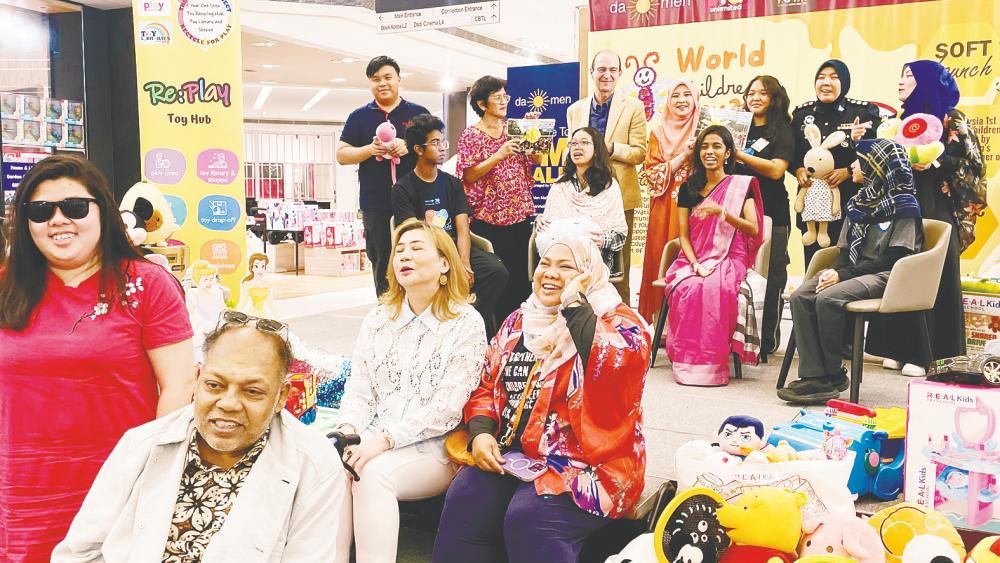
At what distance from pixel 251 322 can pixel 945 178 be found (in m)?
3.84

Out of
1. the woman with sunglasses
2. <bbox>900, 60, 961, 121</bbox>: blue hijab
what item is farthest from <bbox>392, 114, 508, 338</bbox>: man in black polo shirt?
<bbox>900, 60, 961, 121</bbox>: blue hijab

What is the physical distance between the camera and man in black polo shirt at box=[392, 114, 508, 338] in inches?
166

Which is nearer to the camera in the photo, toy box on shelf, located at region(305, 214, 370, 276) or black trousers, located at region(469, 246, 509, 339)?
black trousers, located at region(469, 246, 509, 339)

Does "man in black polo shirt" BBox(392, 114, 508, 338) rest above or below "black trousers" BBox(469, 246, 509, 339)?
above

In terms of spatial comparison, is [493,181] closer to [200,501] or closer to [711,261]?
[711,261]

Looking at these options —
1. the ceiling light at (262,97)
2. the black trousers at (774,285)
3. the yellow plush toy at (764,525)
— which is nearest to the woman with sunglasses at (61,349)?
the yellow plush toy at (764,525)

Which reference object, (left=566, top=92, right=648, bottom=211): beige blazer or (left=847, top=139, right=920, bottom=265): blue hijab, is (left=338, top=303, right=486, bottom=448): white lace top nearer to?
(left=847, top=139, right=920, bottom=265): blue hijab

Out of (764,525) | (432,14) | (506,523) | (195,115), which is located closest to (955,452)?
(764,525)

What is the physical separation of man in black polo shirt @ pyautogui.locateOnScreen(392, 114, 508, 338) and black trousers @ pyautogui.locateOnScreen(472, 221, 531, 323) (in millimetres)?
229

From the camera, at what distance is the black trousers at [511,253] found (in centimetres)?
492

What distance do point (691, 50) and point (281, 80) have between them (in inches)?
358

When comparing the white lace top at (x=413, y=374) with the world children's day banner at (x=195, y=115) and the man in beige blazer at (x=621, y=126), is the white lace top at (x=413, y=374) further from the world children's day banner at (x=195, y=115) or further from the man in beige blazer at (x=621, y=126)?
the world children's day banner at (x=195, y=115)

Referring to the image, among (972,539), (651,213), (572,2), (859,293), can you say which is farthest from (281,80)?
(972,539)

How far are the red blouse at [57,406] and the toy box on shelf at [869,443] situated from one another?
188 cm
